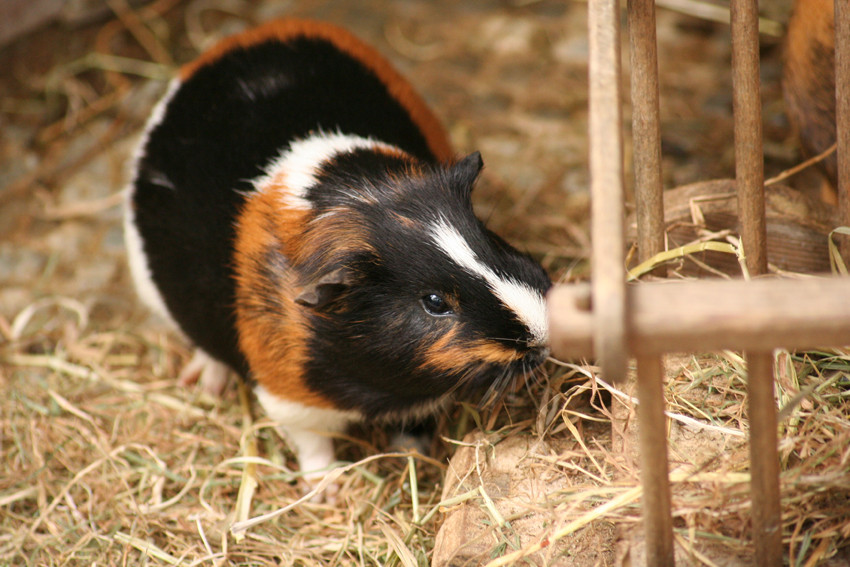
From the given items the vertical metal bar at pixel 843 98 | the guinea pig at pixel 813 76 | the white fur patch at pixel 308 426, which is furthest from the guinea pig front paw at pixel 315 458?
the guinea pig at pixel 813 76

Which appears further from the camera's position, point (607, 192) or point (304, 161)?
point (304, 161)

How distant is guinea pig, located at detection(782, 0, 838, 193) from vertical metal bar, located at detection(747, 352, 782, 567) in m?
1.47

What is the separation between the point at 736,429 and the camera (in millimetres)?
1944

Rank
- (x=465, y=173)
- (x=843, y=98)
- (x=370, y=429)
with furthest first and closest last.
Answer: (x=370, y=429) < (x=465, y=173) < (x=843, y=98)

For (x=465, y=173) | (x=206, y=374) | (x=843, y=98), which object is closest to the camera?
(x=843, y=98)

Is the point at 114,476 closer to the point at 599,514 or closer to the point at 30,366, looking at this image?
the point at 30,366

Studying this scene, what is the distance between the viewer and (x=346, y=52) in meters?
2.96

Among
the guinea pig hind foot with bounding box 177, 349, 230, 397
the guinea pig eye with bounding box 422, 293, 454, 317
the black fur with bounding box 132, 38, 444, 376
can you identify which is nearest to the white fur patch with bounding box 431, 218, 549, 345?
the guinea pig eye with bounding box 422, 293, 454, 317

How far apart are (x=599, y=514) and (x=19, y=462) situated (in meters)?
2.19

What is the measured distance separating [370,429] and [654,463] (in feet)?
5.31

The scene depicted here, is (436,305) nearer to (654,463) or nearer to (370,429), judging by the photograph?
(654,463)

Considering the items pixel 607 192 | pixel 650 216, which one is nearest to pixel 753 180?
pixel 650 216

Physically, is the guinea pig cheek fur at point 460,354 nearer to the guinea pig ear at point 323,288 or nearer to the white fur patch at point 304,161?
the guinea pig ear at point 323,288

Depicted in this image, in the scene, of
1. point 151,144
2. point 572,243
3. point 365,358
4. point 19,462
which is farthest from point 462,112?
point 19,462
